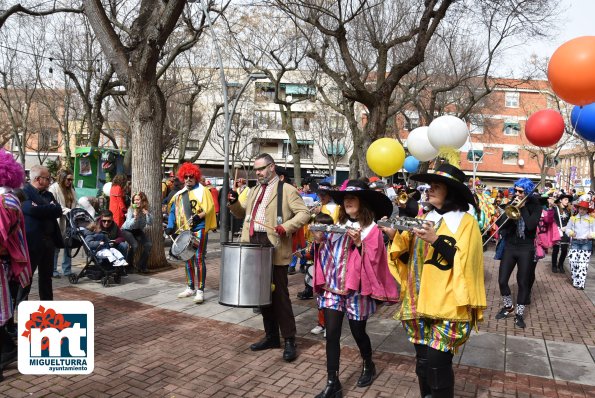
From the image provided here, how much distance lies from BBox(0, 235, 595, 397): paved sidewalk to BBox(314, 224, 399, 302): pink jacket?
0.96 meters

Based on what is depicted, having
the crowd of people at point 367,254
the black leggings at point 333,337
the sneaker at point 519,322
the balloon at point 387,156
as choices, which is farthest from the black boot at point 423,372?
the balloon at point 387,156

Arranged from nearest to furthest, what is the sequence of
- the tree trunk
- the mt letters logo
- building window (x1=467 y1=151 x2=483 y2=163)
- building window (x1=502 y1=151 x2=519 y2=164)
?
the mt letters logo → the tree trunk → building window (x1=467 y1=151 x2=483 y2=163) → building window (x1=502 y1=151 x2=519 y2=164)

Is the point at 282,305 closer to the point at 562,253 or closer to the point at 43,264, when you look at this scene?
the point at 43,264

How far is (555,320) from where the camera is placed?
7172mm

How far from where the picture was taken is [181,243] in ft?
21.8

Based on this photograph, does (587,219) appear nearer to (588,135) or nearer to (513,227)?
(513,227)

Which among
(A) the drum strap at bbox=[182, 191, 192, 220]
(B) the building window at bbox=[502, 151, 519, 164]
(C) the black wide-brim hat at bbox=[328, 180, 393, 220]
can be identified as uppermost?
(B) the building window at bbox=[502, 151, 519, 164]

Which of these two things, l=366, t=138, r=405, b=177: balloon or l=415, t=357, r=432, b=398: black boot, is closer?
l=415, t=357, r=432, b=398: black boot

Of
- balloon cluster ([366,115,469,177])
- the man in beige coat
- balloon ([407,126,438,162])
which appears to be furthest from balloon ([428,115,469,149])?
the man in beige coat

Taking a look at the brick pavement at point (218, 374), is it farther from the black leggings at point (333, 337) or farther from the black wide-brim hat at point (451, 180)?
the black wide-brim hat at point (451, 180)

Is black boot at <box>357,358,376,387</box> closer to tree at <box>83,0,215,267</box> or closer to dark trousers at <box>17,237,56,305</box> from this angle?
dark trousers at <box>17,237,56,305</box>

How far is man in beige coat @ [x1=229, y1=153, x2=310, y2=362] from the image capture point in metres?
5.06

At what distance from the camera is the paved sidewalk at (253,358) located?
4.34 m

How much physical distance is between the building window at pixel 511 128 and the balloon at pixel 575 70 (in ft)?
149
